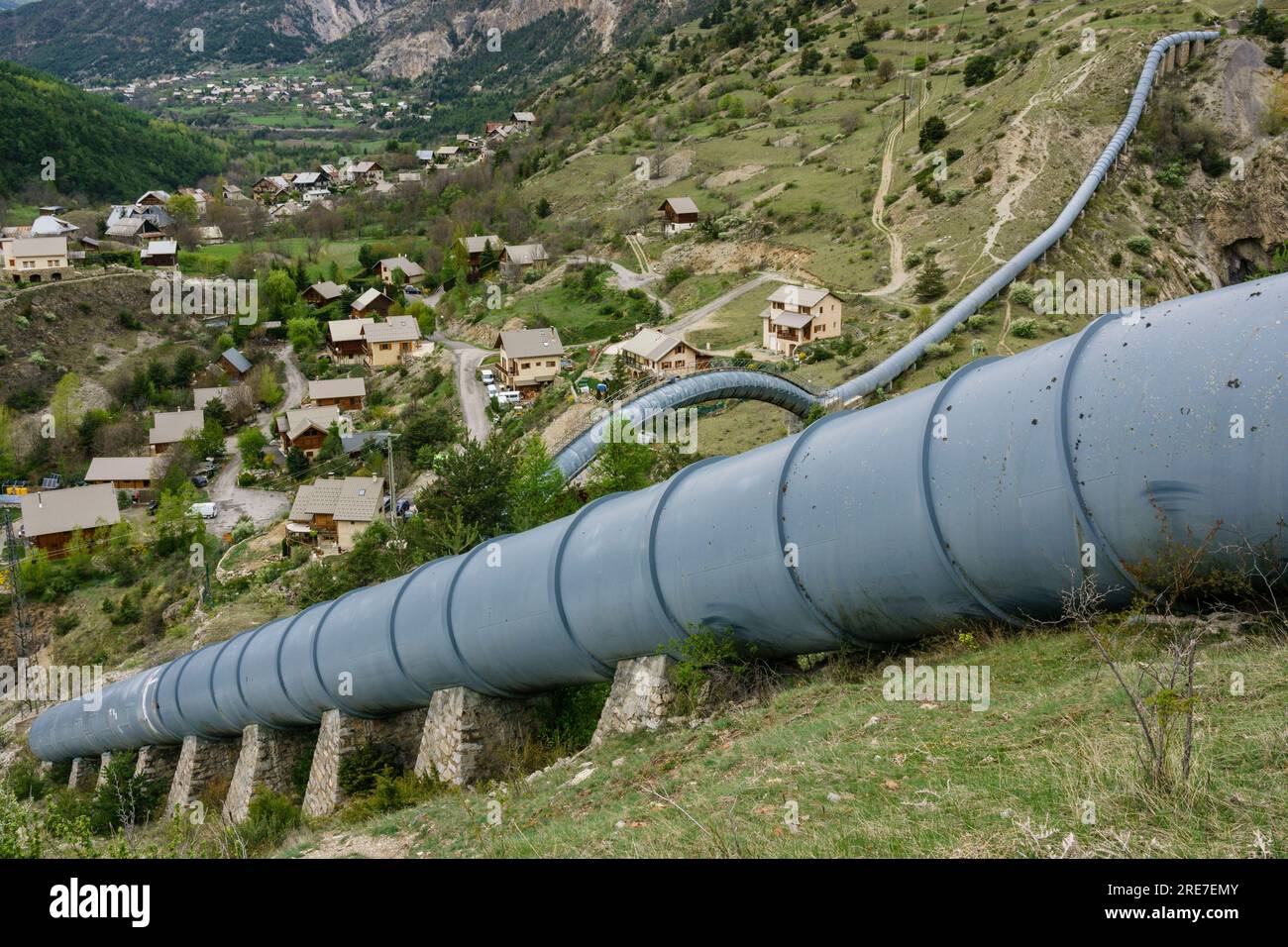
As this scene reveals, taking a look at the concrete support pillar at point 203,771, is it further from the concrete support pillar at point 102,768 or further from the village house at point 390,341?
the village house at point 390,341

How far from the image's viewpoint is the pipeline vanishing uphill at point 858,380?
127ft

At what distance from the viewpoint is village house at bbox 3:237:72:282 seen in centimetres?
9912

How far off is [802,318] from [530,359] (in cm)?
2179

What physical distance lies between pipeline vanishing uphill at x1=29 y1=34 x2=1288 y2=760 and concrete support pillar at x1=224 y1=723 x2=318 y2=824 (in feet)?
16.1

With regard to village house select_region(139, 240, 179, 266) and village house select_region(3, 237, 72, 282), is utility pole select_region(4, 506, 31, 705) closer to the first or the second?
village house select_region(3, 237, 72, 282)

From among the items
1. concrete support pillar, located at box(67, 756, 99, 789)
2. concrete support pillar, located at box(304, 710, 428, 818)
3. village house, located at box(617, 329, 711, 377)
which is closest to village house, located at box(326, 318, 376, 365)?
village house, located at box(617, 329, 711, 377)

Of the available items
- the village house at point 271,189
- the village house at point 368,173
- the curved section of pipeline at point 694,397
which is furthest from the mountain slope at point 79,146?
the curved section of pipeline at point 694,397

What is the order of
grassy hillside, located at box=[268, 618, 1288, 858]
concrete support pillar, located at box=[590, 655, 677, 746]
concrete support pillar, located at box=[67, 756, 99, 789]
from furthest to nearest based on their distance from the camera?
concrete support pillar, located at box=[67, 756, 99, 789]
concrete support pillar, located at box=[590, 655, 677, 746]
grassy hillside, located at box=[268, 618, 1288, 858]

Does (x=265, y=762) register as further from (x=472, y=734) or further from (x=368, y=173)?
(x=368, y=173)

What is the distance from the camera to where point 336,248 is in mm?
125562

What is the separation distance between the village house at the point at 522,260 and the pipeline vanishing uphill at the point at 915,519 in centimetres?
8044

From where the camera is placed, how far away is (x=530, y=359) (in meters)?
69.4

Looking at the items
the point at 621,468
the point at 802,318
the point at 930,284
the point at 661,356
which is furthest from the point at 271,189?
the point at 621,468

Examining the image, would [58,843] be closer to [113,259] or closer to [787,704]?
[787,704]
